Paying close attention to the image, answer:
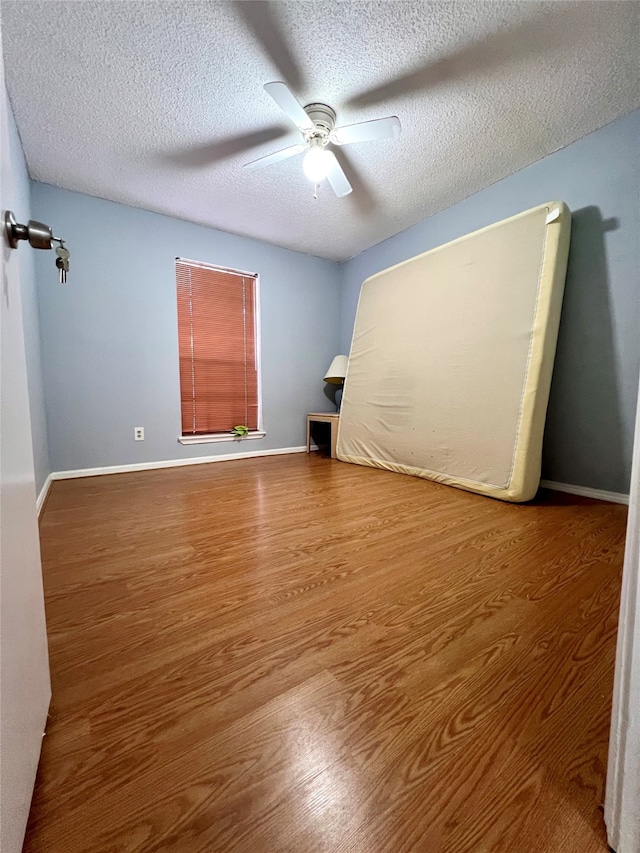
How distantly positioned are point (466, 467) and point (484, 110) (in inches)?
81.7

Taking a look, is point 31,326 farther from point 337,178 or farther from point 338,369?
point 338,369

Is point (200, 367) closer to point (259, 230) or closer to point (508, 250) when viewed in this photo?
point (259, 230)

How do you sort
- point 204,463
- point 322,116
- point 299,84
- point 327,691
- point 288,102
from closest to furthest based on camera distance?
1. point 327,691
2. point 288,102
3. point 299,84
4. point 322,116
5. point 204,463

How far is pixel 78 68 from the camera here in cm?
158

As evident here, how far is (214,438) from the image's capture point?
3.25 meters

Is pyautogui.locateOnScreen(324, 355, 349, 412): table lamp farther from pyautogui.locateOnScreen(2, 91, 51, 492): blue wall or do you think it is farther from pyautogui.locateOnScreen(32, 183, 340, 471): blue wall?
pyautogui.locateOnScreen(2, 91, 51, 492): blue wall

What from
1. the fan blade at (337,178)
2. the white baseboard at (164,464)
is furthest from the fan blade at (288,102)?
the white baseboard at (164,464)

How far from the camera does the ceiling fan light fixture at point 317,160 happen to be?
1.88 metres

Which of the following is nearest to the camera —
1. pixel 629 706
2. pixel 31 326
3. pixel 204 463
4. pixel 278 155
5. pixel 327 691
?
pixel 629 706

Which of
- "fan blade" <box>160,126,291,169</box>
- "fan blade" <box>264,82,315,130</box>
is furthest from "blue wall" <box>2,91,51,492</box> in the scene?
"fan blade" <box>264,82,315,130</box>

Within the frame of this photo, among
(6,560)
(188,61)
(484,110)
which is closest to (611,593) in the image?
(6,560)

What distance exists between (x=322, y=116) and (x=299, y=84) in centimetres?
18

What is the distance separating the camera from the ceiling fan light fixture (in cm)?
188

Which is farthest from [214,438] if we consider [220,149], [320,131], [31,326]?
[320,131]
